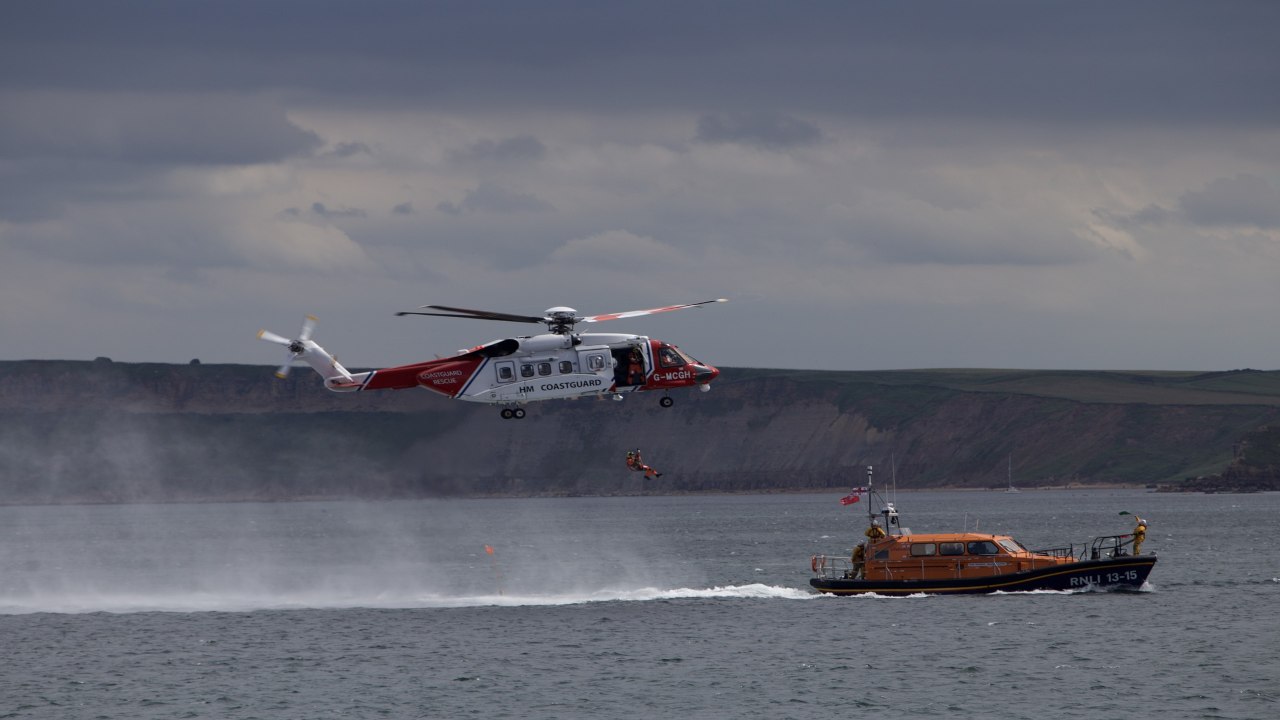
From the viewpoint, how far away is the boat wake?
89000 millimetres

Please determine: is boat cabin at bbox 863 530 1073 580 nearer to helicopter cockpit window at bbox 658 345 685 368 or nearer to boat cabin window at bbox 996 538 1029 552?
boat cabin window at bbox 996 538 1029 552

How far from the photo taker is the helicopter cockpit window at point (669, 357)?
5731 cm

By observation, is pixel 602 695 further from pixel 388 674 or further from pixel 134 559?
pixel 134 559

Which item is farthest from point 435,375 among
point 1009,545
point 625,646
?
point 1009,545

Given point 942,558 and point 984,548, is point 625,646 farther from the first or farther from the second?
point 984,548

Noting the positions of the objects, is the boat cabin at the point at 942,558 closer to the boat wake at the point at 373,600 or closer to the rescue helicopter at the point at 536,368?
the boat wake at the point at 373,600

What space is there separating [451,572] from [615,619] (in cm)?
3691

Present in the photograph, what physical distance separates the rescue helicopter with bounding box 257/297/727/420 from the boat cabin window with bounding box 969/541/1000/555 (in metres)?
26.3

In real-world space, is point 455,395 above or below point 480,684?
above

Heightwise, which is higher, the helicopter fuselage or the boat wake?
the helicopter fuselage

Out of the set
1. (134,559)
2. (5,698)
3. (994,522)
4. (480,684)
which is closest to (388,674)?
(480,684)

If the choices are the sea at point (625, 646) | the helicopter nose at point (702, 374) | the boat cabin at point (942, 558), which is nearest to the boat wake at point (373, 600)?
the sea at point (625, 646)

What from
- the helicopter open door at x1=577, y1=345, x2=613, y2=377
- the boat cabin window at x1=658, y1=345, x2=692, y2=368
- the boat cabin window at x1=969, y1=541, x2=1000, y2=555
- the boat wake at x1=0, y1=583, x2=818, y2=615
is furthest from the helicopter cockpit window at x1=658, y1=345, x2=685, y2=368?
the boat wake at x1=0, y1=583, x2=818, y2=615

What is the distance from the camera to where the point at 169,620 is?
279 feet
